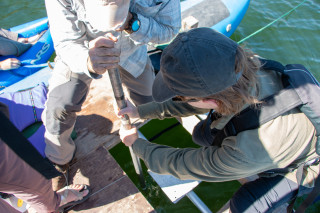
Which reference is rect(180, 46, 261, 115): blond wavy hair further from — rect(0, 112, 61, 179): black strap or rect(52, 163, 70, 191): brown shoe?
rect(52, 163, 70, 191): brown shoe

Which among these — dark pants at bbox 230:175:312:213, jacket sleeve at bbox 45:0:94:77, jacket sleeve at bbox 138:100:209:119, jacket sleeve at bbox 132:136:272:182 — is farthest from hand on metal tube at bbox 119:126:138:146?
dark pants at bbox 230:175:312:213

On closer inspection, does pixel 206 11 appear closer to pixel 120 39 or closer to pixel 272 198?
pixel 120 39

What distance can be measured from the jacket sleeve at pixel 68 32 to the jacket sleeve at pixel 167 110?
0.76m

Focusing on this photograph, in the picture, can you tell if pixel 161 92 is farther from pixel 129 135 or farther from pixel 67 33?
pixel 67 33

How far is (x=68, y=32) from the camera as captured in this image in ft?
6.44

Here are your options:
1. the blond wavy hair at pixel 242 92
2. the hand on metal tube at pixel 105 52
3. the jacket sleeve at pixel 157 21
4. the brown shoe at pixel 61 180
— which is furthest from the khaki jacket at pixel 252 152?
the brown shoe at pixel 61 180

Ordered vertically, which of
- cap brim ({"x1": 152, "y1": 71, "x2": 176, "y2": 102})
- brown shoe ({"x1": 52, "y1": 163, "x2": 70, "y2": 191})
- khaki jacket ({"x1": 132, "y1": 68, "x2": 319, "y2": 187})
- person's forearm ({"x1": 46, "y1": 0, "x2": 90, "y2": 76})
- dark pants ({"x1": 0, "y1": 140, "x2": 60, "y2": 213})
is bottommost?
brown shoe ({"x1": 52, "y1": 163, "x2": 70, "y2": 191})

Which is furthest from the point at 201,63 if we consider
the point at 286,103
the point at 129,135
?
the point at 129,135

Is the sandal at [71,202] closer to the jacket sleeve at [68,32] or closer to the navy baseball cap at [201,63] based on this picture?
the jacket sleeve at [68,32]

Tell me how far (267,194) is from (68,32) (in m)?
2.21

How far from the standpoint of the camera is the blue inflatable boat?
13.4ft

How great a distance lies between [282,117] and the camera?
1.48 m

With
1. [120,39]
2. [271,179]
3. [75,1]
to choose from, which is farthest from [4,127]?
[271,179]

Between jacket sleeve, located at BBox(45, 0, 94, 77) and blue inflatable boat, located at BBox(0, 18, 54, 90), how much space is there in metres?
2.52
